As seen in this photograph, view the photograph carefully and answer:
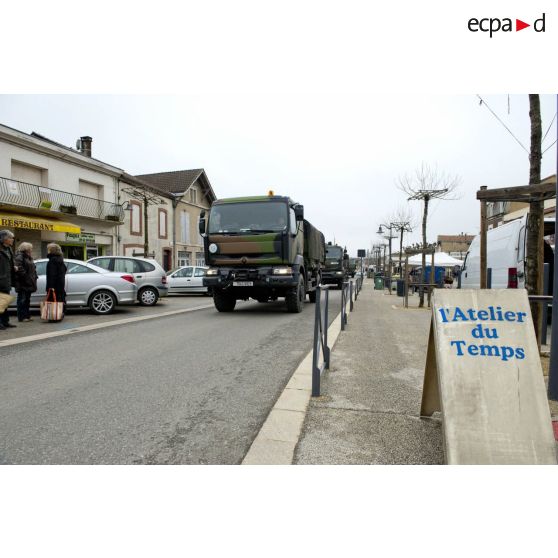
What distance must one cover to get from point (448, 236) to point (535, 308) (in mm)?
78124

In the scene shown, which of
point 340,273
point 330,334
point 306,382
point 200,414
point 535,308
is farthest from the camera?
point 340,273

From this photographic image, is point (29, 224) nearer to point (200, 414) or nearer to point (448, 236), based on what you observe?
point (200, 414)

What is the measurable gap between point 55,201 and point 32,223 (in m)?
2.88

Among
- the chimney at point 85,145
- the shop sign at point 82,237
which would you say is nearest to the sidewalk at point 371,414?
the shop sign at point 82,237

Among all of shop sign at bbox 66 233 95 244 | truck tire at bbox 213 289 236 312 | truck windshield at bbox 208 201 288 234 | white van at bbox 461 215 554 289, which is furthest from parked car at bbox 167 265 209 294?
white van at bbox 461 215 554 289

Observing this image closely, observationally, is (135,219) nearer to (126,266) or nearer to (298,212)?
(126,266)

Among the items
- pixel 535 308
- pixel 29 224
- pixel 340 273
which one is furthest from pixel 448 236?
pixel 535 308

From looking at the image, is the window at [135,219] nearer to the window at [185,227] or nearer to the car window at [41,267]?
the window at [185,227]

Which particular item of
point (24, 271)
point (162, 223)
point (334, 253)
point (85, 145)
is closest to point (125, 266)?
point (24, 271)

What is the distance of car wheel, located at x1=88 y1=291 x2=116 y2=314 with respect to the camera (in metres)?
10.2

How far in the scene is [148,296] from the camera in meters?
13.1

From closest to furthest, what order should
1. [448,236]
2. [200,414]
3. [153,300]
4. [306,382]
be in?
[200,414]
[306,382]
[153,300]
[448,236]

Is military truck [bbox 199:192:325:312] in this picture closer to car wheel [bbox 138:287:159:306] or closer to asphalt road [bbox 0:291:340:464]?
asphalt road [bbox 0:291:340:464]
